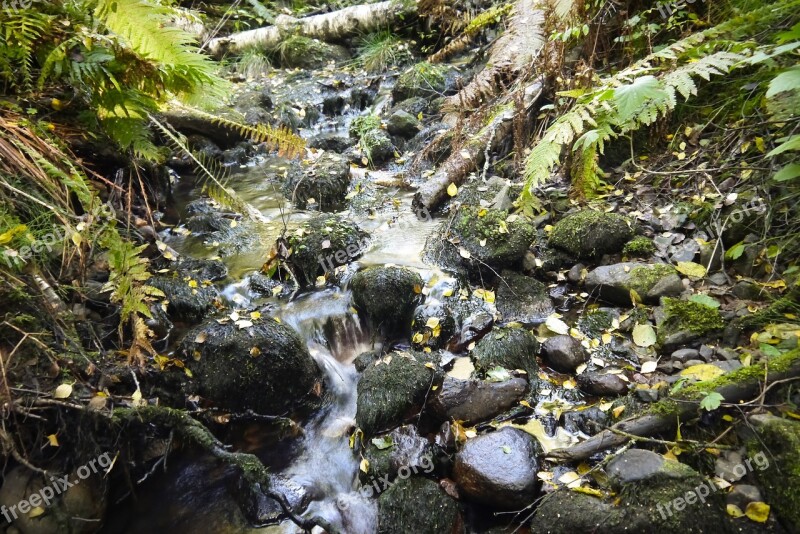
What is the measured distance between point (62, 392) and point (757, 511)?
360 cm

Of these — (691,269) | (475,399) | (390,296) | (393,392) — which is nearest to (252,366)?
(393,392)

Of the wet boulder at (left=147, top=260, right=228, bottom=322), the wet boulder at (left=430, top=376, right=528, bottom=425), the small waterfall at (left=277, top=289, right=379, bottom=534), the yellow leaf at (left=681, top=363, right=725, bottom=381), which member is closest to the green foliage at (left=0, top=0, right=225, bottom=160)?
the wet boulder at (left=147, top=260, right=228, bottom=322)

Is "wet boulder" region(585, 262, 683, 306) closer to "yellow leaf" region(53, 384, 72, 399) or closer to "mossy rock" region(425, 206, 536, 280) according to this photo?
"mossy rock" region(425, 206, 536, 280)

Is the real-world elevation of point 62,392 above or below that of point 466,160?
below

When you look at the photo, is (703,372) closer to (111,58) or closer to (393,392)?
(393,392)

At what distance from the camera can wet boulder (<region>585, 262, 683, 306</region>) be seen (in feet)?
10.3

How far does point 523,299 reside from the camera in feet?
12.0

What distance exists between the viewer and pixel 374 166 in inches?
257

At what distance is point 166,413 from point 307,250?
81.9 inches

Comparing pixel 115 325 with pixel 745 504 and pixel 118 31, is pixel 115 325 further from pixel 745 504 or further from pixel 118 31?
pixel 745 504

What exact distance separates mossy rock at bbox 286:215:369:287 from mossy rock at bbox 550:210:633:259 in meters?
2.07

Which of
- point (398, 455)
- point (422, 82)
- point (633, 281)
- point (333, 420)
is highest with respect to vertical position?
point (422, 82)

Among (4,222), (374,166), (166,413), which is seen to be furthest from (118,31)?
(374,166)

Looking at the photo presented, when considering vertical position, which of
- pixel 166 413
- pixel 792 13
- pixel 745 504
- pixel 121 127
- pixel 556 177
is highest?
pixel 792 13
